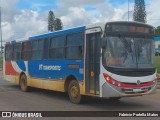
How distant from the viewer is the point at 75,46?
14031 millimetres

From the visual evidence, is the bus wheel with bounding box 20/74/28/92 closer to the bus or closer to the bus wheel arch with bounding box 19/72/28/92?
the bus wheel arch with bounding box 19/72/28/92

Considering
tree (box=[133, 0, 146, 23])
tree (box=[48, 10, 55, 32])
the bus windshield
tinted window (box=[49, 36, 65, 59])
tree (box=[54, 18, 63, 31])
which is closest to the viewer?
the bus windshield

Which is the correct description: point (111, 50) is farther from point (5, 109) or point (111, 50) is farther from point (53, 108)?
point (5, 109)

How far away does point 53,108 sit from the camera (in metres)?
12.8

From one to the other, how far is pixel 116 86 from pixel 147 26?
8.29ft

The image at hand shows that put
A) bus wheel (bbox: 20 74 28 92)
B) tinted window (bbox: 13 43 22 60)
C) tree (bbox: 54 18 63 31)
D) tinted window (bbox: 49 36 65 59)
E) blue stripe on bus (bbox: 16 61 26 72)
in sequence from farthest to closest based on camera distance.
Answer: tree (bbox: 54 18 63 31) < tinted window (bbox: 13 43 22 60) < blue stripe on bus (bbox: 16 61 26 72) < bus wheel (bbox: 20 74 28 92) < tinted window (bbox: 49 36 65 59)

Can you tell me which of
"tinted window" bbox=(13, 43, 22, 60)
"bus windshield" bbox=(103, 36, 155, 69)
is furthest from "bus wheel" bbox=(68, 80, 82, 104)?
"tinted window" bbox=(13, 43, 22, 60)

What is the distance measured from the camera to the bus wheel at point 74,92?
13727 mm

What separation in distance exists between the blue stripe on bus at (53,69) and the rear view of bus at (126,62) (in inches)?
54.4

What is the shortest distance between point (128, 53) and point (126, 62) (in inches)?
12.7

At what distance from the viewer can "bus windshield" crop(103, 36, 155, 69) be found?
12398 millimetres

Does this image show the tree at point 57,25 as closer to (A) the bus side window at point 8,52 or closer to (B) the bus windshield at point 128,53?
(A) the bus side window at point 8,52

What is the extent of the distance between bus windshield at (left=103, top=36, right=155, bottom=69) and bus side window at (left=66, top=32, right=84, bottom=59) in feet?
4.72

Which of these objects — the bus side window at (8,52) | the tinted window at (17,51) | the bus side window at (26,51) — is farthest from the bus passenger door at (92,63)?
the bus side window at (8,52)
